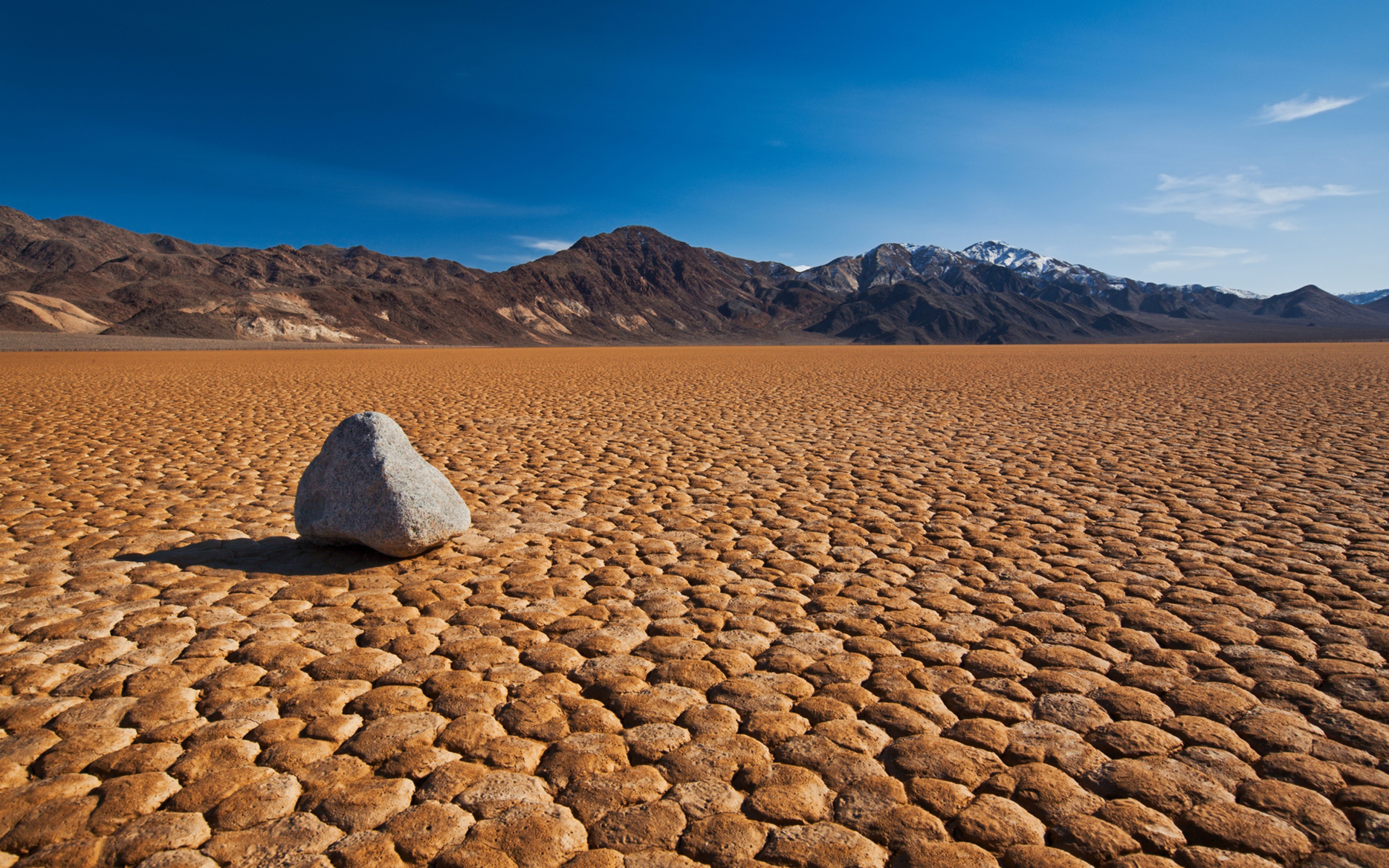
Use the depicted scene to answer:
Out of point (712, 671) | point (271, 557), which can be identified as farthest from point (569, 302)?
point (712, 671)

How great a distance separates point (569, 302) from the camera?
4806 inches

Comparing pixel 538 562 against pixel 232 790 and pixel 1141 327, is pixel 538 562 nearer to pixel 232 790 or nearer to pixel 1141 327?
pixel 232 790

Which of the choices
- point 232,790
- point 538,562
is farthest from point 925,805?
point 538,562

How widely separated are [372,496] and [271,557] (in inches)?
29.1

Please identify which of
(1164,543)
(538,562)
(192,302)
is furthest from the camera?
(192,302)

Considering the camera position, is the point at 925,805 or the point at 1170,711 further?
the point at 1170,711

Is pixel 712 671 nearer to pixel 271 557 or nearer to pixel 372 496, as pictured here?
pixel 372 496

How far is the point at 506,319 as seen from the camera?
354 feet

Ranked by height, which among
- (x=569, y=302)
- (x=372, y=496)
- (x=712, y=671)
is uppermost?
(x=569, y=302)

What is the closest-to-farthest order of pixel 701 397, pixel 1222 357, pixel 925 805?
pixel 925 805 → pixel 701 397 → pixel 1222 357

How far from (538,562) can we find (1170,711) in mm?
2869

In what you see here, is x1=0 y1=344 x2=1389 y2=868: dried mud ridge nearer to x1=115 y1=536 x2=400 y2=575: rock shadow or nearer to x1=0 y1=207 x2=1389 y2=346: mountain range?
x1=115 y1=536 x2=400 y2=575: rock shadow

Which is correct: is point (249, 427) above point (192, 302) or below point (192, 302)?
below

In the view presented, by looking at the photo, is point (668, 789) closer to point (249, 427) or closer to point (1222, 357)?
point (249, 427)
